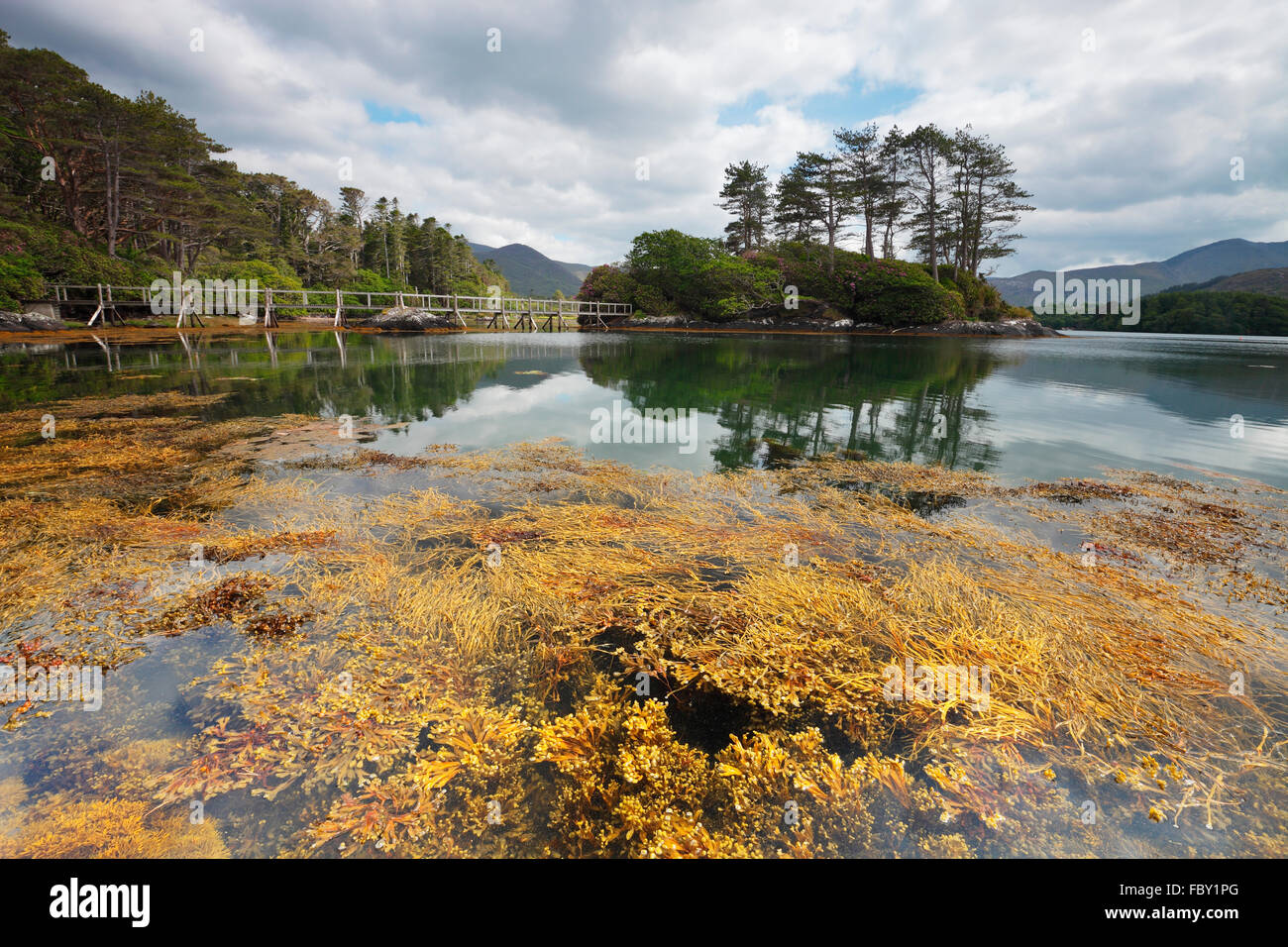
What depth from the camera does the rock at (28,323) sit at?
2181 cm

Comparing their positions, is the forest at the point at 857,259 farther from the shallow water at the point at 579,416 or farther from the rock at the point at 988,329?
the shallow water at the point at 579,416

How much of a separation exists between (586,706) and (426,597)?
161 cm

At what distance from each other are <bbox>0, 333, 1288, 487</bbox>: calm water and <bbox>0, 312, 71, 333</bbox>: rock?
20.8ft

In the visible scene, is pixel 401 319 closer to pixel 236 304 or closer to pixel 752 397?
pixel 236 304

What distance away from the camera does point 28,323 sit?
2269 cm

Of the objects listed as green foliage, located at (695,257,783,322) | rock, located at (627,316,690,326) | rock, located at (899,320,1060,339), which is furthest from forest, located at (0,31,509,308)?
rock, located at (899,320,1060,339)

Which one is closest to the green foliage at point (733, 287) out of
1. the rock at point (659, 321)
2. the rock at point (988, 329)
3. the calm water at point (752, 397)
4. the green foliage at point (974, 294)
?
the rock at point (659, 321)

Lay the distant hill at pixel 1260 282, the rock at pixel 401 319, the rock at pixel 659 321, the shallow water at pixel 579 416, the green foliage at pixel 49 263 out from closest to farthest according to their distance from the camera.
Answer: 1. the shallow water at pixel 579 416
2. the green foliage at pixel 49 263
3. the rock at pixel 401 319
4. the rock at pixel 659 321
5. the distant hill at pixel 1260 282

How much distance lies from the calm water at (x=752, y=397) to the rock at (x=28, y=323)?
6.34 m

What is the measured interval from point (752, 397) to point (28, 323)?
32955 mm
